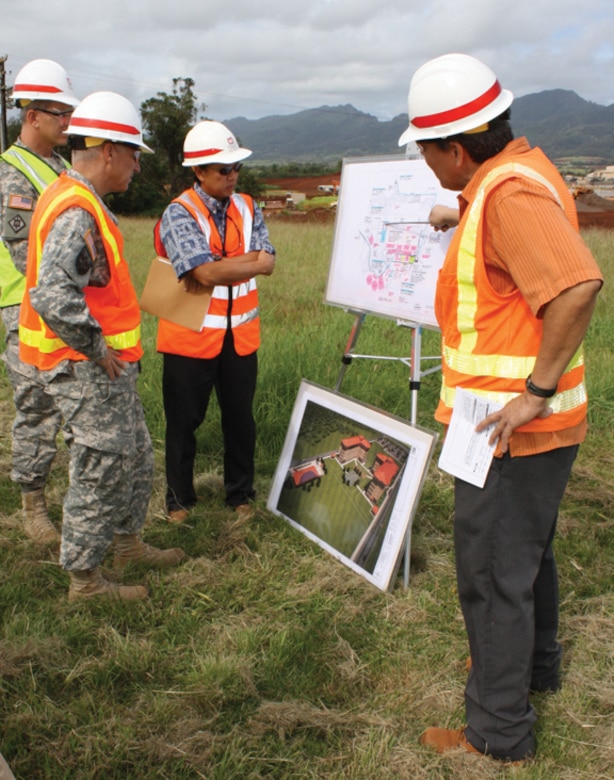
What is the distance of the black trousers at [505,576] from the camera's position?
1.81m

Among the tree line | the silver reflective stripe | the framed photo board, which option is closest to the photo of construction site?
the framed photo board

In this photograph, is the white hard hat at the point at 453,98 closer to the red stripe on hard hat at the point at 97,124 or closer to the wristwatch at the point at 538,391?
the wristwatch at the point at 538,391

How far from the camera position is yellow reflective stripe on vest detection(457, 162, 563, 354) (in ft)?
5.36

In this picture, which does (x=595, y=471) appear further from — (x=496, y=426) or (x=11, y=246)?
(x=11, y=246)

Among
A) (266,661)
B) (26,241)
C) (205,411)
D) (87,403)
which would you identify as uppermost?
(26,241)

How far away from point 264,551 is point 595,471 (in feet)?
7.38

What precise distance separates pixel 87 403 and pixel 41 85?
177 centimetres

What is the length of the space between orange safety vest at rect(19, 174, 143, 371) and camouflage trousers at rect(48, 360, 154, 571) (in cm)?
10

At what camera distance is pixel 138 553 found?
10.3ft

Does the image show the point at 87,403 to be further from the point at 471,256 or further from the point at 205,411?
the point at 471,256

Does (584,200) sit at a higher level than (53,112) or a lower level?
lower

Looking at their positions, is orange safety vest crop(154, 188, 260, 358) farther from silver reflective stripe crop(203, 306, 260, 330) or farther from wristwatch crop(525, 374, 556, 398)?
wristwatch crop(525, 374, 556, 398)

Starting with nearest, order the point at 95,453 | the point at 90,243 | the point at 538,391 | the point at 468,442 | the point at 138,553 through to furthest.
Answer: the point at 538,391, the point at 468,442, the point at 90,243, the point at 95,453, the point at 138,553

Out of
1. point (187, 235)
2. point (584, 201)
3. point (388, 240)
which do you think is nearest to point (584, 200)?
point (584, 201)
